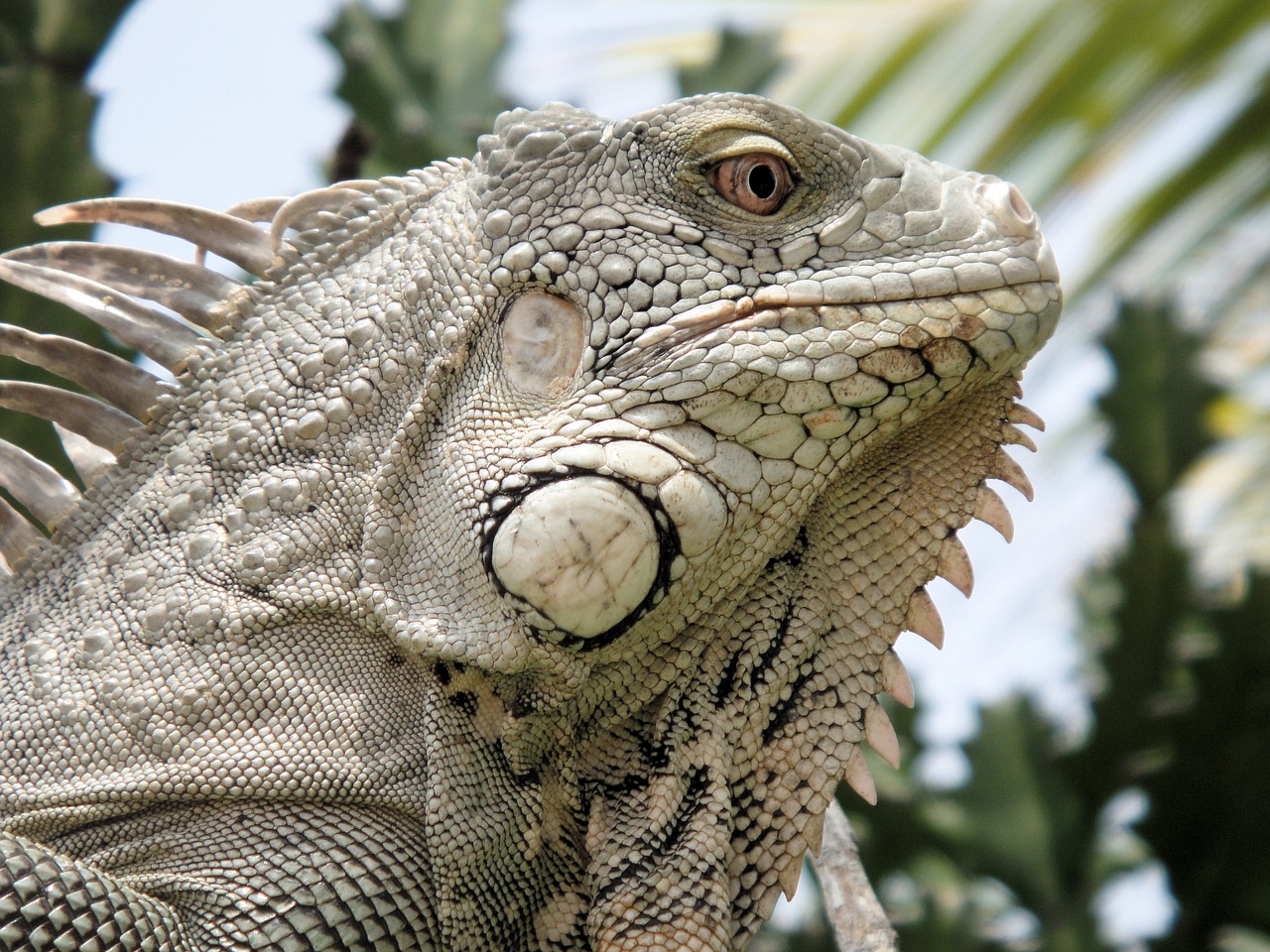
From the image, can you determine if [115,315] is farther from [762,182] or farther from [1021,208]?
[1021,208]

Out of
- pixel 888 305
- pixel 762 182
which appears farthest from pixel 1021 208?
pixel 762 182

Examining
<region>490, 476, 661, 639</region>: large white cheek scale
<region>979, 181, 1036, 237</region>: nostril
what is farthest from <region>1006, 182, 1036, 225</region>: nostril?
<region>490, 476, 661, 639</region>: large white cheek scale

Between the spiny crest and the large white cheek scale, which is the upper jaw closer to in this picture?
the large white cheek scale

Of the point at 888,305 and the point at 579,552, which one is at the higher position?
the point at 888,305

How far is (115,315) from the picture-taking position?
2.97 m

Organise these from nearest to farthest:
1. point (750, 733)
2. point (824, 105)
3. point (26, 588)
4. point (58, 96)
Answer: point (750, 733)
point (26, 588)
point (58, 96)
point (824, 105)

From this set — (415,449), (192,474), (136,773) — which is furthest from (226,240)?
(136,773)

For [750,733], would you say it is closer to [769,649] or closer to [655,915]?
[769,649]

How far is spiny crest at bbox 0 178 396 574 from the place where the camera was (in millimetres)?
2932

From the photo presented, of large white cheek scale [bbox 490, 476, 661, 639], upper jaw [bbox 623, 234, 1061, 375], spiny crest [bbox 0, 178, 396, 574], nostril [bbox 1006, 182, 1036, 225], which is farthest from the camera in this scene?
spiny crest [bbox 0, 178, 396, 574]

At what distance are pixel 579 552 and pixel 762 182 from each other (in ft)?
2.83

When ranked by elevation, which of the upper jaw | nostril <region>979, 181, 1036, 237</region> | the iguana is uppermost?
nostril <region>979, 181, 1036, 237</region>

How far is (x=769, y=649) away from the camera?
264cm

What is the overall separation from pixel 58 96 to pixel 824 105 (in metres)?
5.75
